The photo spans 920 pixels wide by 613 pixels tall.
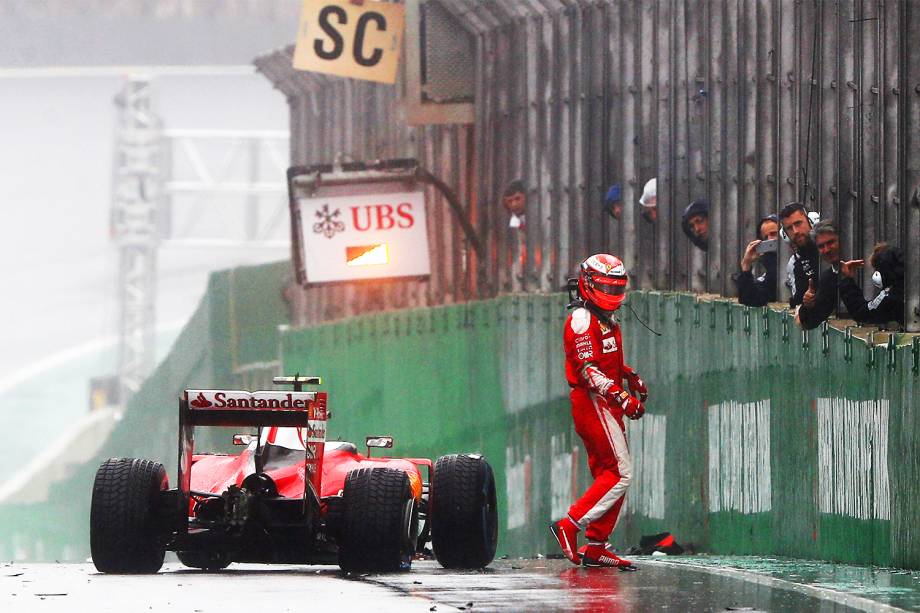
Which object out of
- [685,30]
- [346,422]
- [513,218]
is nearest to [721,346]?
[685,30]

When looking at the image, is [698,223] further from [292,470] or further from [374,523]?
[374,523]

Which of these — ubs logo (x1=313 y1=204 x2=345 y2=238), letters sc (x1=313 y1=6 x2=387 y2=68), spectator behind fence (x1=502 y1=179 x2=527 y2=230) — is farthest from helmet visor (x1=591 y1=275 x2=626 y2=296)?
ubs logo (x1=313 y1=204 x2=345 y2=238)

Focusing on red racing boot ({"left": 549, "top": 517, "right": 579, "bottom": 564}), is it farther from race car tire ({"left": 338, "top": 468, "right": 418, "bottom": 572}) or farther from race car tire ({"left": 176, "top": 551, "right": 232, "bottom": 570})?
race car tire ({"left": 176, "top": 551, "right": 232, "bottom": 570})

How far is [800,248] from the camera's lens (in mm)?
15484

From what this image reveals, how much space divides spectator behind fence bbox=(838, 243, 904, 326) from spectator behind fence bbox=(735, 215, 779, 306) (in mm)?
2218

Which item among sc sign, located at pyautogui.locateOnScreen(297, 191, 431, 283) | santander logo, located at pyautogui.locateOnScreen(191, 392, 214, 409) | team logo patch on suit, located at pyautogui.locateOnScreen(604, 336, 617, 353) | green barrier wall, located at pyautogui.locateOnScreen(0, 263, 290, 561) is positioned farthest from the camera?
green barrier wall, located at pyautogui.locateOnScreen(0, 263, 290, 561)

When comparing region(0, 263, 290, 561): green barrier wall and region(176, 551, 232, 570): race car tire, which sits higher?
region(0, 263, 290, 561): green barrier wall

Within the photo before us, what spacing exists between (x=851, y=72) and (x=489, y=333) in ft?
31.1

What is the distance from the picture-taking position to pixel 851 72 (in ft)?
52.0

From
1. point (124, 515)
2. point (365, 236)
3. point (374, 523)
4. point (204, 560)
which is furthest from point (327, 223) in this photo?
point (374, 523)

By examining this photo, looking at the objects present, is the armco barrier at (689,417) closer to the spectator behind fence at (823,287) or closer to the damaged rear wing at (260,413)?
the spectator behind fence at (823,287)

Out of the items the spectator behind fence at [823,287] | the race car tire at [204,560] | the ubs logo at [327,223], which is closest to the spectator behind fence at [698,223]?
the spectator behind fence at [823,287]

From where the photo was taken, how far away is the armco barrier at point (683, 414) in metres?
13.5

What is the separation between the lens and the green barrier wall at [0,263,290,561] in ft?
117
